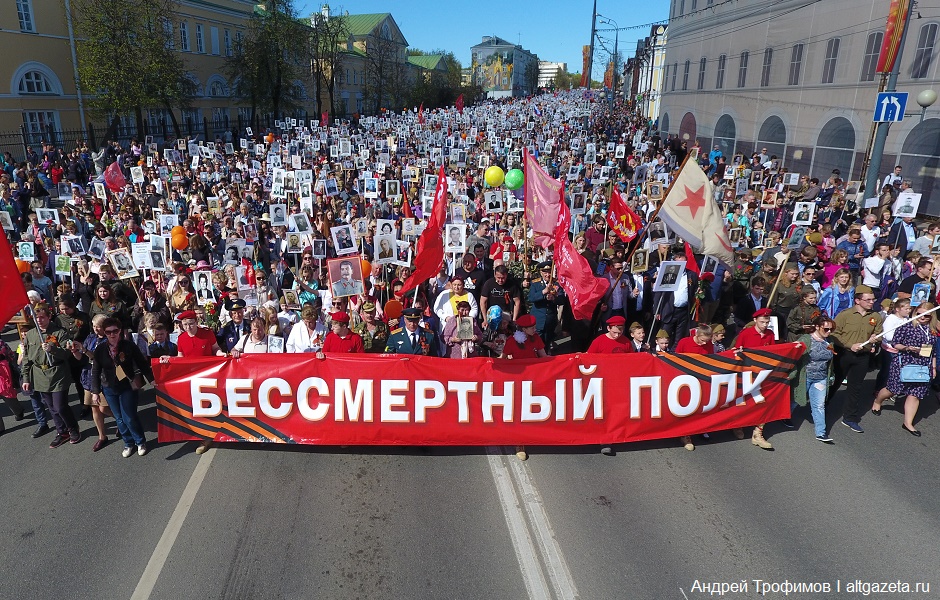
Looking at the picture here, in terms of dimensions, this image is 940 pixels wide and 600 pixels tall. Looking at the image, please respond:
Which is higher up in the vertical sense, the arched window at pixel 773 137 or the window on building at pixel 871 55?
the window on building at pixel 871 55

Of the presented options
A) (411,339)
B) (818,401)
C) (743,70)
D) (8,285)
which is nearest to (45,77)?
(8,285)

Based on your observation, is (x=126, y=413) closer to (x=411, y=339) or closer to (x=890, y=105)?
(x=411, y=339)

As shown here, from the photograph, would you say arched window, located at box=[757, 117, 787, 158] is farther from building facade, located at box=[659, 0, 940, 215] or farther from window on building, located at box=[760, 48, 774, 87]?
window on building, located at box=[760, 48, 774, 87]

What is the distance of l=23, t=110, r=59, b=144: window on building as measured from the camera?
101 feet

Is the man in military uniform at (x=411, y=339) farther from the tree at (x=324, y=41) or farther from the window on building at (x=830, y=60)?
the tree at (x=324, y=41)

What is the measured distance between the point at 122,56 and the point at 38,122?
20.2 feet

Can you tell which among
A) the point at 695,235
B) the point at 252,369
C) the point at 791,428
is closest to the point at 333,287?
the point at 252,369

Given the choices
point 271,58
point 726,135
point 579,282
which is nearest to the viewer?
point 579,282

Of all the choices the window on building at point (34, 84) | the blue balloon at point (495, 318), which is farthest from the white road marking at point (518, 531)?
the window on building at point (34, 84)

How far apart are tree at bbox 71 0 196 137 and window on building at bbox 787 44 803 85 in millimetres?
30850

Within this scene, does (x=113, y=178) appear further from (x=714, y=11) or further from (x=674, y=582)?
(x=714, y=11)

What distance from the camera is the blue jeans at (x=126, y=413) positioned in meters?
6.05

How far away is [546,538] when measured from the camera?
16.5ft

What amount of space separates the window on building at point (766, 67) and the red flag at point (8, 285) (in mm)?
31182
